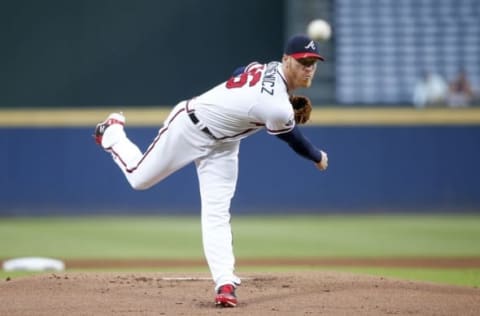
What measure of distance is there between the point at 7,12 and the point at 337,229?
5797 millimetres

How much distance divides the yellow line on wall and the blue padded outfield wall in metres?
0.06

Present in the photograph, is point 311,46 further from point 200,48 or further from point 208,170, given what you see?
point 200,48

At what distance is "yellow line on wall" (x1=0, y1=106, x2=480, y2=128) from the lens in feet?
42.4

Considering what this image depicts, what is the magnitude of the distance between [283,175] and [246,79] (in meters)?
7.53

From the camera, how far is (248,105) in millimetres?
5516

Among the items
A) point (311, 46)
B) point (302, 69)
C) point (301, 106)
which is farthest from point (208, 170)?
point (311, 46)

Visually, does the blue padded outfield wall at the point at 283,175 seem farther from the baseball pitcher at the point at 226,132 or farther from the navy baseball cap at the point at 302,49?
the navy baseball cap at the point at 302,49

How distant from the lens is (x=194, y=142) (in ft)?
19.0

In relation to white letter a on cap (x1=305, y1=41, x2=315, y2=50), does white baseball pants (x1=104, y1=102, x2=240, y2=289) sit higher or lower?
lower

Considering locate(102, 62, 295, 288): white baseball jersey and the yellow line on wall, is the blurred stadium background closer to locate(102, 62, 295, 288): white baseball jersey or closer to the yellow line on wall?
the yellow line on wall

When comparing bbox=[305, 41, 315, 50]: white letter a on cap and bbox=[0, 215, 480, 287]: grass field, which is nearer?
bbox=[305, 41, 315, 50]: white letter a on cap

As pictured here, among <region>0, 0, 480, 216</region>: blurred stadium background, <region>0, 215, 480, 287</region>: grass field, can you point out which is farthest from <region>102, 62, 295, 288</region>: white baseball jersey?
<region>0, 0, 480, 216</region>: blurred stadium background

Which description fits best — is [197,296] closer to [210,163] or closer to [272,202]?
[210,163]

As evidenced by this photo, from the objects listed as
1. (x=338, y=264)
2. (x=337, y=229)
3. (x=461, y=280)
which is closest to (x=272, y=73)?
(x=461, y=280)
